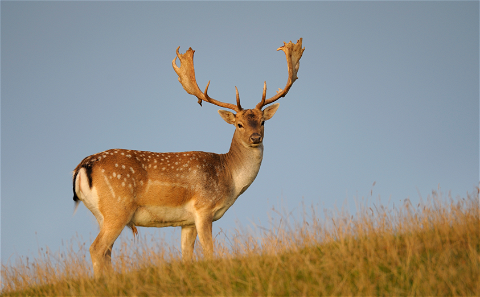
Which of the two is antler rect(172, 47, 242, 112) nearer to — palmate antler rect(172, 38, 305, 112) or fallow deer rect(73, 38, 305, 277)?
palmate antler rect(172, 38, 305, 112)

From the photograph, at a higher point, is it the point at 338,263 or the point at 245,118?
the point at 245,118

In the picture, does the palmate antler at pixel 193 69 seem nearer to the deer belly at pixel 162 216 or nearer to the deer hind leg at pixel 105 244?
the deer belly at pixel 162 216

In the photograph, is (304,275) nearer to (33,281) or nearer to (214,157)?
(214,157)

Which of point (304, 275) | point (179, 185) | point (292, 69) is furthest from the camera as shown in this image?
point (292, 69)

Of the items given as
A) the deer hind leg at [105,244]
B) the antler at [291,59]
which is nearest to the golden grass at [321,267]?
the deer hind leg at [105,244]

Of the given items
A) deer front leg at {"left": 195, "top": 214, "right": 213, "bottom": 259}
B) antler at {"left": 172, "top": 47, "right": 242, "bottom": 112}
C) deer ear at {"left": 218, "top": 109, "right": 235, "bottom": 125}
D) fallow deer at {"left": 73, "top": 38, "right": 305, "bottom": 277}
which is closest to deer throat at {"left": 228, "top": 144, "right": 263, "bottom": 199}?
fallow deer at {"left": 73, "top": 38, "right": 305, "bottom": 277}

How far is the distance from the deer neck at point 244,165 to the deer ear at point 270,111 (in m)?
0.68

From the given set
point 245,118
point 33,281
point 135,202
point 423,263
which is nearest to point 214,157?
point 245,118

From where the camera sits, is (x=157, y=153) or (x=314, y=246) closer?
(x=314, y=246)

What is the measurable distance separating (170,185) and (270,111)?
101 inches

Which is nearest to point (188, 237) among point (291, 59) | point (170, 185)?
point (170, 185)

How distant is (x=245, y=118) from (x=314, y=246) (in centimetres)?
298

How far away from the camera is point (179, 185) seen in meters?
8.04

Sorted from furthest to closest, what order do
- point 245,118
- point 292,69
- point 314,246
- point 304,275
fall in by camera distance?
point 292,69
point 245,118
point 314,246
point 304,275
